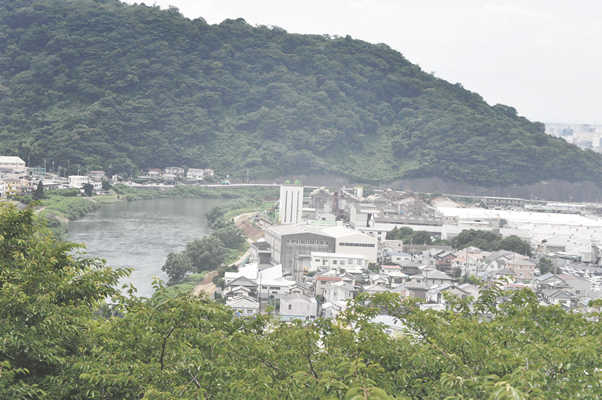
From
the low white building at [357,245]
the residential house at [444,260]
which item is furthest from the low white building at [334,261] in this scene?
the residential house at [444,260]

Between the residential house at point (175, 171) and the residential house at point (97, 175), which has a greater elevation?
the residential house at point (175, 171)

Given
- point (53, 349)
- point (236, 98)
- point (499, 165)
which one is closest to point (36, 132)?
point (236, 98)

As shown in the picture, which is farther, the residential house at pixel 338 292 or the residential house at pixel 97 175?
the residential house at pixel 97 175

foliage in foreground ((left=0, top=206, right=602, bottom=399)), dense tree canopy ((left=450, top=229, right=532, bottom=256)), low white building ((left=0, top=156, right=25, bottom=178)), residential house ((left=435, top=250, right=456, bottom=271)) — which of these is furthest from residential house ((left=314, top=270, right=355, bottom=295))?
low white building ((left=0, top=156, right=25, bottom=178))

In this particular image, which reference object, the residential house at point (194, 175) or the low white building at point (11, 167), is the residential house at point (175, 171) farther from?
the low white building at point (11, 167)

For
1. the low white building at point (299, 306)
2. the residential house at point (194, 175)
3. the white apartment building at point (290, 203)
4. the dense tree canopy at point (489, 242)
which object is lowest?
the low white building at point (299, 306)

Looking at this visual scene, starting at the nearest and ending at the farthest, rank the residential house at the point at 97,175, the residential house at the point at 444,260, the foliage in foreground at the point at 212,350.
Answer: the foliage in foreground at the point at 212,350, the residential house at the point at 444,260, the residential house at the point at 97,175

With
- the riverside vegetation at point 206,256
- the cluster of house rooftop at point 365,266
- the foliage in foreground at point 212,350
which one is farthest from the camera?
the riverside vegetation at point 206,256
